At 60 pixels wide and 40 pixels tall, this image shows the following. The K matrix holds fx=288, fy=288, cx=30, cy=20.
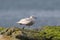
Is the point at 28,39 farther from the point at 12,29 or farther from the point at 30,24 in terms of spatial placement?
the point at 30,24

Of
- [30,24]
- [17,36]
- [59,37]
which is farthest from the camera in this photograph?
[30,24]

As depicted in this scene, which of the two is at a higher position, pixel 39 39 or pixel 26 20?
pixel 26 20

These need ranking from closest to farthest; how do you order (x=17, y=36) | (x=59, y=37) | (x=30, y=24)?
(x=17, y=36) < (x=59, y=37) < (x=30, y=24)

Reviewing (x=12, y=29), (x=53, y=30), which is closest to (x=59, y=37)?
(x=53, y=30)

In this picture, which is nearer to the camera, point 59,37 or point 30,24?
point 59,37

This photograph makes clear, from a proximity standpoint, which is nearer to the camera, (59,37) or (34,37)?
(34,37)

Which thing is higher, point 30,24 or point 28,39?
point 30,24

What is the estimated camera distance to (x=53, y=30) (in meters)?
23.7

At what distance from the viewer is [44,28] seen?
79.2 feet

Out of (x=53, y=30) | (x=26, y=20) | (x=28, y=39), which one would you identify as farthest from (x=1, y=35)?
(x=53, y=30)

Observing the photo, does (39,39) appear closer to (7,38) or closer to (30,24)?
(7,38)

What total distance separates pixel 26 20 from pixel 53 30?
2732 millimetres

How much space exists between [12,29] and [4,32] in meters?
0.62

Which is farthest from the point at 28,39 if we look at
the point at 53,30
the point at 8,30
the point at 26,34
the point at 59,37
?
the point at 53,30
